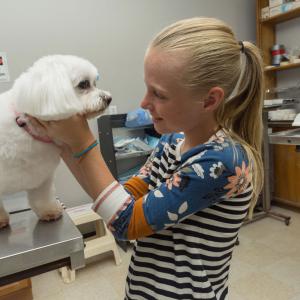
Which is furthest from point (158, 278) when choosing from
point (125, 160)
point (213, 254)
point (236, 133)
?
point (125, 160)

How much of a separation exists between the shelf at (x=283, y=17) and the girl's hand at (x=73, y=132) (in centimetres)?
248

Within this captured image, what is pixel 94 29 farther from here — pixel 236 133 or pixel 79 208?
pixel 236 133

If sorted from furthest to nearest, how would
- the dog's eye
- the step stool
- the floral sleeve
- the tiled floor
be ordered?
1. the step stool
2. the tiled floor
3. the dog's eye
4. the floral sleeve

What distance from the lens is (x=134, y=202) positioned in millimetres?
581

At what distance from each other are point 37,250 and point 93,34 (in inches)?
71.2

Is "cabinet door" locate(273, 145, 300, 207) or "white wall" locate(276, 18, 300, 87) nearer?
"cabinet door" locate(273, 145, 300, 207)

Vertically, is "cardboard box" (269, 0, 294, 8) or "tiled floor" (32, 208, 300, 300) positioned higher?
"cardboard box" (269, 0, 294, 8)

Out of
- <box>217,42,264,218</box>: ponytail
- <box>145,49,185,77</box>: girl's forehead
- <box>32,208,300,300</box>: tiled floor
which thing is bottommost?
<box>32,208,300,300</box>: tiled floor

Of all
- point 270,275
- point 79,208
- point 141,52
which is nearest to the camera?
point 270,275

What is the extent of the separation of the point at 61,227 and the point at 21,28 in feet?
5.22

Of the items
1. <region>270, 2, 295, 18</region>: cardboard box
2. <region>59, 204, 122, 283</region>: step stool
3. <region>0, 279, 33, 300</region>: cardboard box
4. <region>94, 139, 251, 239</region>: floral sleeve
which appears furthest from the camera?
<region>270, 2, 295, 18</region>: cardboard box

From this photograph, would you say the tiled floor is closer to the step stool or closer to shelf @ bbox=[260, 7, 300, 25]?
the step stool

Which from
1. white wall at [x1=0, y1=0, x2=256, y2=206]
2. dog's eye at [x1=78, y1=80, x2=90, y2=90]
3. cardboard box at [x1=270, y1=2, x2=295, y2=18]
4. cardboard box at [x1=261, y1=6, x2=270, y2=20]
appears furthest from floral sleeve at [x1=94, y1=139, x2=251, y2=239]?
cardboard box at [x1=261, y1=6, x2=270, y2=20]

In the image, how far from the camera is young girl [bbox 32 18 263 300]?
1.85ft
